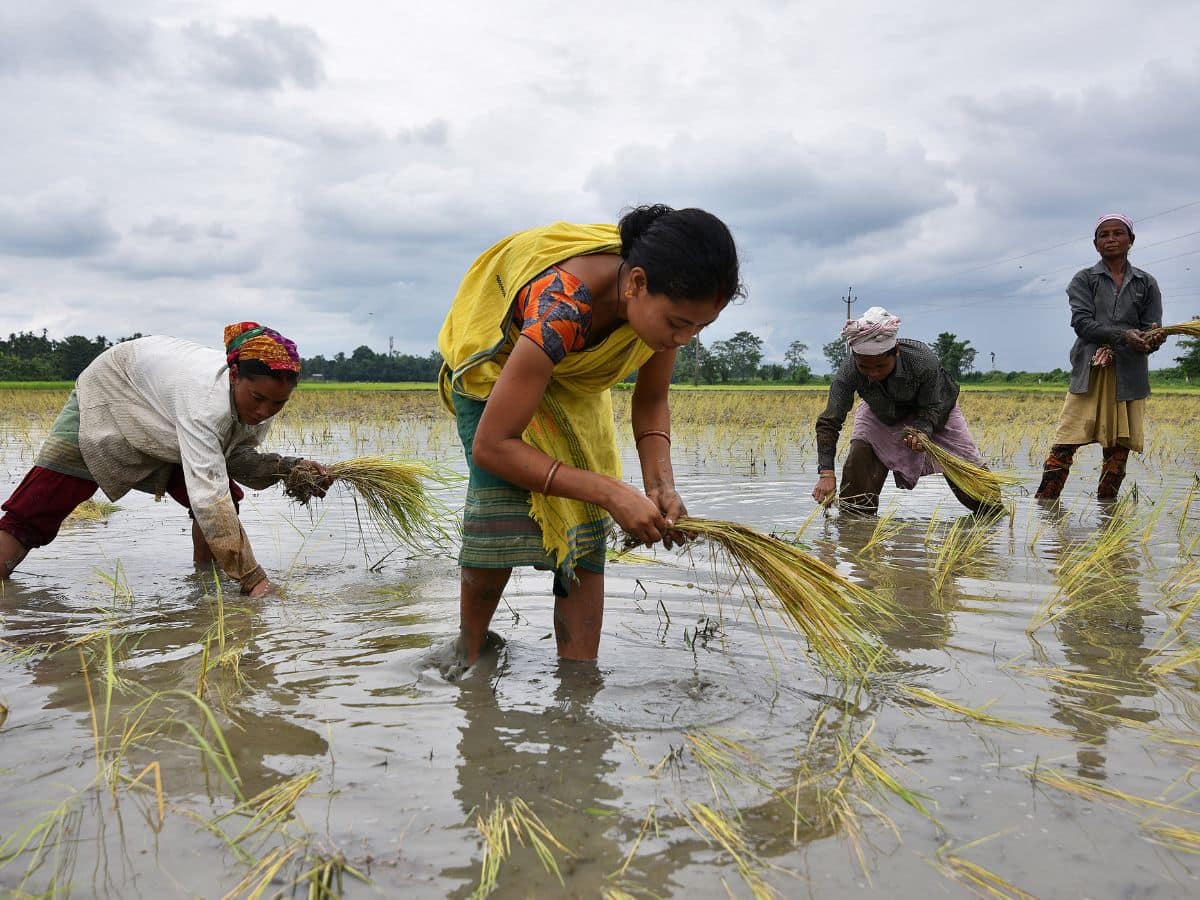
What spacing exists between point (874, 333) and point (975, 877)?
3.38 meters

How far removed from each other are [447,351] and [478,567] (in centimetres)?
55

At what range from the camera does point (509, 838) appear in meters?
1.57

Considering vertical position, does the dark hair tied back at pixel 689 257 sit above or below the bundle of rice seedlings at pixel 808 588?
above

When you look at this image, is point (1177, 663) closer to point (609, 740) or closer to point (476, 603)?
point (609, 740)

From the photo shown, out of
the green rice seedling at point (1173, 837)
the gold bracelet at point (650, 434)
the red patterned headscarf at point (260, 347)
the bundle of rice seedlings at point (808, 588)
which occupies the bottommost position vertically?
the green rice seedling at point (1173, 837)

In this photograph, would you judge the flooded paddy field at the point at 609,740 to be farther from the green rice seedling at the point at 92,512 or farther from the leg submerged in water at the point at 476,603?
the green rice seedling at the point at 92,512

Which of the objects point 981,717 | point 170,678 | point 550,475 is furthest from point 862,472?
point 170,678

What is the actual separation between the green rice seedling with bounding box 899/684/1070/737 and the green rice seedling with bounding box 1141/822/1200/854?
1.36 ft

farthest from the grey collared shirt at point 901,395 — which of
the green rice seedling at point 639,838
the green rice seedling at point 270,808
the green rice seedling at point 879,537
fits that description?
the green rice seedling at point 270,808

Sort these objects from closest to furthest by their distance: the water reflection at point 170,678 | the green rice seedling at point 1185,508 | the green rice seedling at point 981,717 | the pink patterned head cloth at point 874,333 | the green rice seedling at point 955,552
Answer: the water reflection at point 170,678
the green rice seedling at point 981,717
the green rice seedling at point 955,552
the green rice seedling at point 1185,508
the pink patterned head cloth at point 874,333

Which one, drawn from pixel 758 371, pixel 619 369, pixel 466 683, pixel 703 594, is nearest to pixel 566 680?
pixel 466 683

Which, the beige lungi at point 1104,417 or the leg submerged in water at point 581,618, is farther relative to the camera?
the beige lungi at point 1104,417

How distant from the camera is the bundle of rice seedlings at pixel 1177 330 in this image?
478cm

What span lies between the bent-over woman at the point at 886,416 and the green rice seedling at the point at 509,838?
3.15 metres
